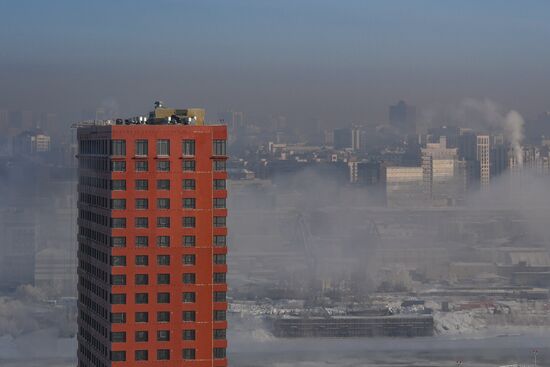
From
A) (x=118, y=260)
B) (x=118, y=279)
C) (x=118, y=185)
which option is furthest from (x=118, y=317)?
(x=118, y=185)

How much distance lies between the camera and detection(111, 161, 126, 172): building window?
14.5m

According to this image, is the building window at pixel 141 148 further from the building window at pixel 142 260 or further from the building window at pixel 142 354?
the building window at pixel 142 354

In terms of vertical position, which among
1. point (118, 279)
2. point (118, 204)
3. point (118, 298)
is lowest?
point (118, 298)

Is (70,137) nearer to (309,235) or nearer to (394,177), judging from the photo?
(309,235)

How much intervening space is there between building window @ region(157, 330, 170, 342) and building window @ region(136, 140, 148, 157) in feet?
4.79

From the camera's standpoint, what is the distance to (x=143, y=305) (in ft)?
47.1

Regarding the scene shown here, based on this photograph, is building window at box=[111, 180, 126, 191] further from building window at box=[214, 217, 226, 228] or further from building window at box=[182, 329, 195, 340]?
building window at box=[182, 329, 195, 340]

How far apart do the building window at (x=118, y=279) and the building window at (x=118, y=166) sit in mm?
869

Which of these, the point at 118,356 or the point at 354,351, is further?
the point at 354,351

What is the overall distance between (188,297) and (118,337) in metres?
0.66

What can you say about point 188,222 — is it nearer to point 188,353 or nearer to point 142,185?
point 142,185

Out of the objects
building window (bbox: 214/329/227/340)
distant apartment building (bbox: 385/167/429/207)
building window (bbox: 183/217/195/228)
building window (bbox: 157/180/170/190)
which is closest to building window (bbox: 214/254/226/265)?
building window (bbox: 183/217/195/228)

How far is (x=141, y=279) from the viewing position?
14367 millimetres

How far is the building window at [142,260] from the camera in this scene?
1437 cm
